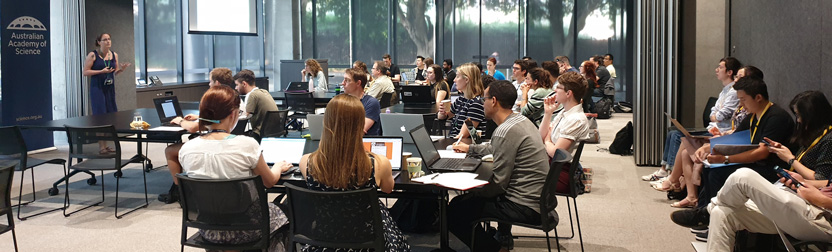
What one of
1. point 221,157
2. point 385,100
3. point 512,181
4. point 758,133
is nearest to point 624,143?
point 385,100

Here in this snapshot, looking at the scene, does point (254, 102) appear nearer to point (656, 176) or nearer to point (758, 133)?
point (656, 176)

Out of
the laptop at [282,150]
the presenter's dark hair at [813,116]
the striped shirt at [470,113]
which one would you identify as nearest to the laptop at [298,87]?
the striped shirt at [470,113]

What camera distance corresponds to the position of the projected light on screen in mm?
13789

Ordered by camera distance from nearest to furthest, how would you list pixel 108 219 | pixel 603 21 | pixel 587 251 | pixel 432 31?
pixel 587 251
pixel 108 219
pixel 603 21
pixel 432 31

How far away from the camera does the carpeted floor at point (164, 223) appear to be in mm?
5172

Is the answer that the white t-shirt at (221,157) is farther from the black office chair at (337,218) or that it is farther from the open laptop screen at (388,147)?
the open laptop screen at (388,147)

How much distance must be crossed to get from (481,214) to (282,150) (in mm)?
1209

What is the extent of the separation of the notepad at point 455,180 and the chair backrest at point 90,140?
3.15 metres

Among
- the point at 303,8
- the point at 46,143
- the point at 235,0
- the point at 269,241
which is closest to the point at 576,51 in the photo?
the point at 303,8

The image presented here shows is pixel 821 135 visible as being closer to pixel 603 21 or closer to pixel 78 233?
pixel 78 233

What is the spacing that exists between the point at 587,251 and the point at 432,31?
14670 mm

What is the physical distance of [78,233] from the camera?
18.2ft

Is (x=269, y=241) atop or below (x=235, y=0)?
below

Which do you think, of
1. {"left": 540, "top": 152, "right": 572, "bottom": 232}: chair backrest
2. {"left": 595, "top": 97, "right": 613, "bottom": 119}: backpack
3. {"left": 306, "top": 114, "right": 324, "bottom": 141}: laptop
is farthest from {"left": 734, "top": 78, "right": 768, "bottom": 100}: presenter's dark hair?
{"left": 595, "top": 97, "right": 613, "bottom": 119}: backpack
